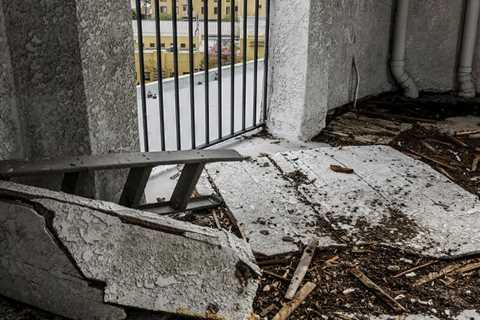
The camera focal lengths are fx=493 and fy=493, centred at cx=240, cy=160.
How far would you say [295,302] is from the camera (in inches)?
98.7

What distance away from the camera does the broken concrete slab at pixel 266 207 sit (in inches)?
123

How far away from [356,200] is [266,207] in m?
0.70

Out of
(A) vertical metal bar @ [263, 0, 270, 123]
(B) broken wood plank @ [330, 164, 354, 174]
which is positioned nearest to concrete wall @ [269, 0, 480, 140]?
(A) vertical metal bar @ [263, 0, 270, 123]

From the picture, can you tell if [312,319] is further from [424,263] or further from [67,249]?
[67,249]

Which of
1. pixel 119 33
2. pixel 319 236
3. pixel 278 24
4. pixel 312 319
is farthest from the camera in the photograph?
pixel 278 24

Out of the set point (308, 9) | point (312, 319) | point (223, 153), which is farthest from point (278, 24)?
point (312, 319)

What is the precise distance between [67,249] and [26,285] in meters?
0.24

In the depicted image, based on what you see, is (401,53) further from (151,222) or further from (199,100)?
(151,222)

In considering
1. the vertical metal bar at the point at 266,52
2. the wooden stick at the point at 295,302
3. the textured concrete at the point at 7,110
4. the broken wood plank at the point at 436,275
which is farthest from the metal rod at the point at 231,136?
the broken wood plank at the point at 436,275

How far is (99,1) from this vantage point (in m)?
2.61

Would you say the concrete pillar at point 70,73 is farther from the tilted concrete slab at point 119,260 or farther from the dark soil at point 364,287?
the dark soil at point 364,287

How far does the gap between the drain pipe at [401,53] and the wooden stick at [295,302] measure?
5.00 metres

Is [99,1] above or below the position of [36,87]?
above

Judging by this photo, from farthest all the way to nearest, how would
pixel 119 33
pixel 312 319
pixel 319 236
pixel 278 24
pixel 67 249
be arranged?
pixel 278 24 < pixel 319 236 < pixel 119 33 < pixel 312 319 < pixel 67 249
